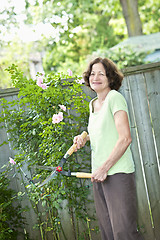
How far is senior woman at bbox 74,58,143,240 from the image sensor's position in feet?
5.99

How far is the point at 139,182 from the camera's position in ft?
9.96

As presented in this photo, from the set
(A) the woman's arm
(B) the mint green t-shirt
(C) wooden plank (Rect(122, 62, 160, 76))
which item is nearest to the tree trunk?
(C) wooden plank (Rect(122, 62, 160, 76))

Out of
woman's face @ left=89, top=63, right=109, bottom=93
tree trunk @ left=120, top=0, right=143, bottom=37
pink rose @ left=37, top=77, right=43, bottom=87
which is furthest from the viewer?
tree trunk @ left=120, top=0, right=143, bottom=37

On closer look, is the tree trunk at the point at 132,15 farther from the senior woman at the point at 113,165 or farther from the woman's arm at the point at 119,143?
the woman's arm at the point at 119,143

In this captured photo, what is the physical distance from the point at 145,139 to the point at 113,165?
1240 mm

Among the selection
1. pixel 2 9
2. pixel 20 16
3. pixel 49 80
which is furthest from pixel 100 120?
pixel 20 16

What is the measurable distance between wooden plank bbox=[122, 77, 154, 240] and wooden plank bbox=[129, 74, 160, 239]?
0.04 m

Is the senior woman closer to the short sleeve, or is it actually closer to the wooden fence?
the short sleeve

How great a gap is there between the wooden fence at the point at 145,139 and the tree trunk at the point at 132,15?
790 centimetres

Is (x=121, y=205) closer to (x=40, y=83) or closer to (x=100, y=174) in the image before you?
(x=100, y=174)

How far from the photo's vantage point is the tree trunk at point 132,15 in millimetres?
10211

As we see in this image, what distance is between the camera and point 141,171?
9.93 feet

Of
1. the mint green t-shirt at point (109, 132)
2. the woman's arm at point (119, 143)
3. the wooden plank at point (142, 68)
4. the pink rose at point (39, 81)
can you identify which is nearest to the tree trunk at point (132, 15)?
the wooden plank at point (142, 68)

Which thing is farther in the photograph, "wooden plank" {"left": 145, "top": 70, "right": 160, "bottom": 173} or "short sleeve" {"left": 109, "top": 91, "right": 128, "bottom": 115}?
"wooden plank" {"left": 145, "top": 70, "right": 160, "bottom": 173}
